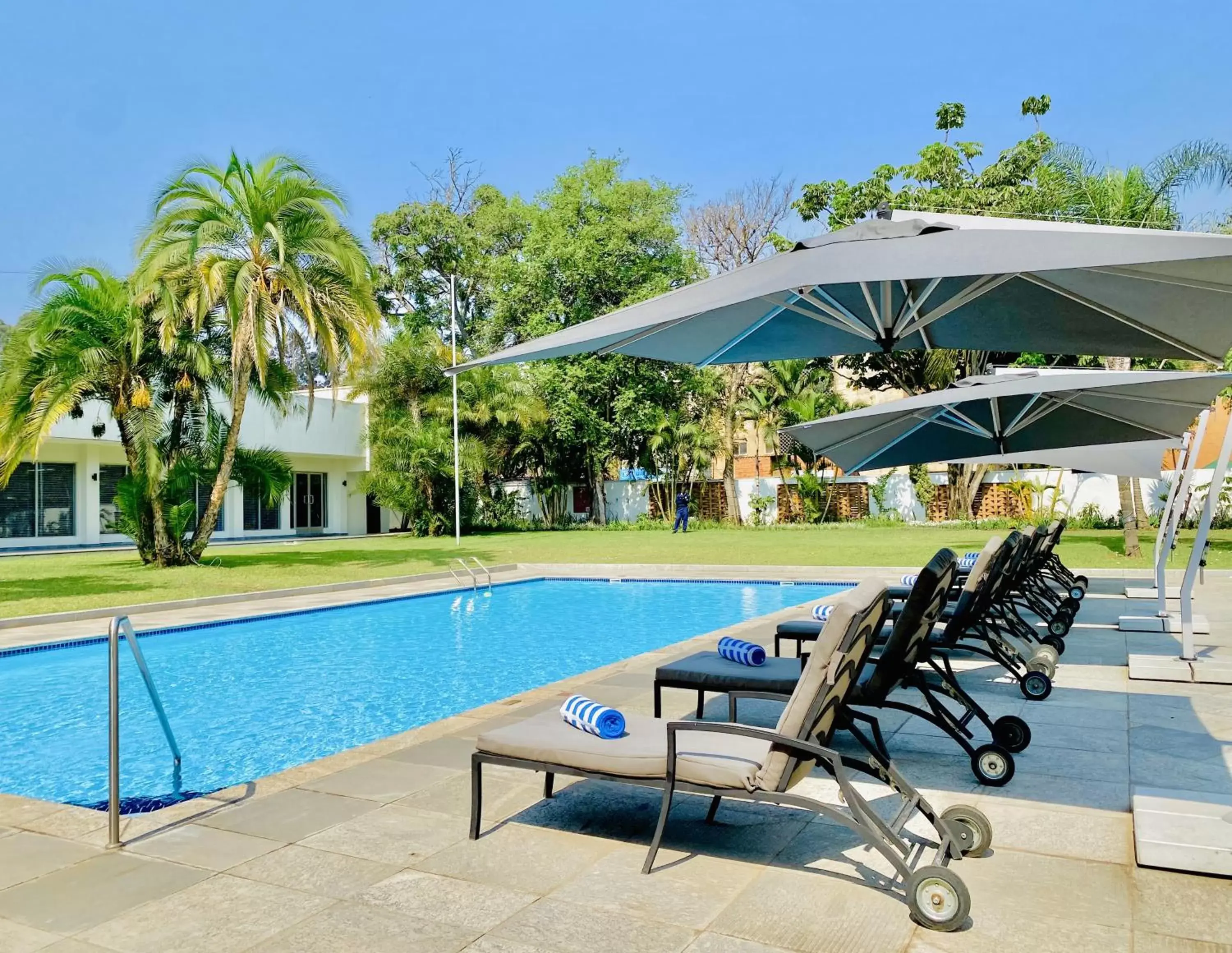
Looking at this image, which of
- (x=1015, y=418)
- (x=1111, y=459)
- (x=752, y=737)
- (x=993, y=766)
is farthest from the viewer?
(x=1111, y=459)

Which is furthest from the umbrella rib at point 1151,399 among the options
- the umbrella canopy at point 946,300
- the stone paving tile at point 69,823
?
the stone paving tile at point 69,823

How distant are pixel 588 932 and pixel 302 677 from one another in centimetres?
732

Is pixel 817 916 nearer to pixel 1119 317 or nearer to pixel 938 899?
pixel 938 899

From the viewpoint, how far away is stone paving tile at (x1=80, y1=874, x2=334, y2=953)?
9.55 feet

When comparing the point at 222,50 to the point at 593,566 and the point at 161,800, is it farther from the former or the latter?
the point at 161,800

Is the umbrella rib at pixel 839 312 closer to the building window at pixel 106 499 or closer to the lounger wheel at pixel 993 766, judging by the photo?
the lounger wheel at pixel 993 766

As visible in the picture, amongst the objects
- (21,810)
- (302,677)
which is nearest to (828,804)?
(21,810)

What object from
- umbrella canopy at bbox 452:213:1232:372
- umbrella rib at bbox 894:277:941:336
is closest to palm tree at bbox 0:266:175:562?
umbrella canopy at bbox 452:213:1232:372

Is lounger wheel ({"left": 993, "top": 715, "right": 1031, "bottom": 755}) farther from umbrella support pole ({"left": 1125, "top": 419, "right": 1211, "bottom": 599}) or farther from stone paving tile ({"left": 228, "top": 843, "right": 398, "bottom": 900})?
umbrella support pole ({"left": 1125, "top": 419, "right": 1211, "bottom": 599})

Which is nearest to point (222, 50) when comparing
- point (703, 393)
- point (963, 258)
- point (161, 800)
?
point (703, 393)

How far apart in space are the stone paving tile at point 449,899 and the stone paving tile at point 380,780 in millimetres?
1053

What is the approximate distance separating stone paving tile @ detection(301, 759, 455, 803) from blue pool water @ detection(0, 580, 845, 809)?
177cm

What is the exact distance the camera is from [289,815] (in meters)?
4.19

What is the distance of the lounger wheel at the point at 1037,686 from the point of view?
6.07 metres
